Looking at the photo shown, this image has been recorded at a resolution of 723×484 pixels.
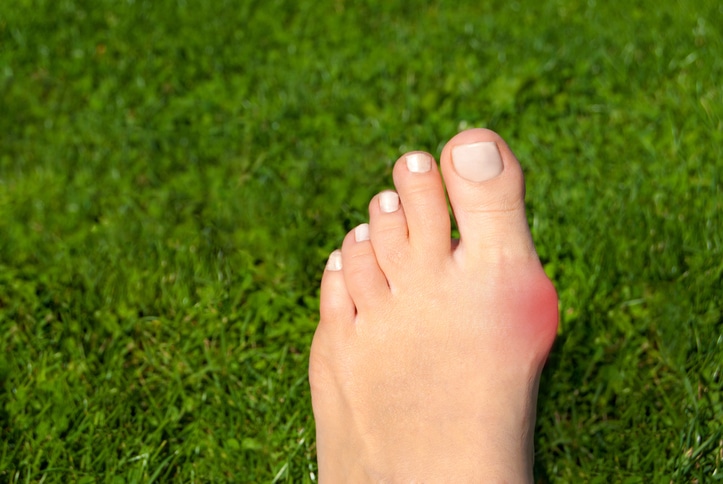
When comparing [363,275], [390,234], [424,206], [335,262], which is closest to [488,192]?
[424,206]

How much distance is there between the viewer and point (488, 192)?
83.4 inches

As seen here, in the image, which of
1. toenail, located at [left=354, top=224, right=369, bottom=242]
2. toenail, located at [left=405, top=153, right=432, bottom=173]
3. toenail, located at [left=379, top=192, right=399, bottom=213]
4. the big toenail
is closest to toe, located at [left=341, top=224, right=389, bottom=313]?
toenail, located at [left=354, top=224, right=369, bottom=242]

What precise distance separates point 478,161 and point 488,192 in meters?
0.09

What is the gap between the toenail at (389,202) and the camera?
2.35 meters

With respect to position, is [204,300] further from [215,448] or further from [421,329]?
[421,329]

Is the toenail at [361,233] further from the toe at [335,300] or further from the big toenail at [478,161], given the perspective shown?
the big toenail at [478,161]

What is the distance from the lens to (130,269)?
2662 mm

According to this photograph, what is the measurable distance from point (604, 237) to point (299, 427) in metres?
1.21

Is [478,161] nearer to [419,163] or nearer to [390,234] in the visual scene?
[419,163]

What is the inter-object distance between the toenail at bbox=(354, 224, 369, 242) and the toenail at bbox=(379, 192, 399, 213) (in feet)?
0.35

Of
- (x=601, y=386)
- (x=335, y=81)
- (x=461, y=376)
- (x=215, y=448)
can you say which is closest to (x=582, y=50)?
(x=335, y=81)

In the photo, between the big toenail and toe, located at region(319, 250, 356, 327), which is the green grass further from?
the big toenail

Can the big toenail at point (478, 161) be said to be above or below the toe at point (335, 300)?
above

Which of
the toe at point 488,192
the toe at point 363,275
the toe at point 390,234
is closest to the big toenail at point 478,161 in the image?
the toe at point 488,192
